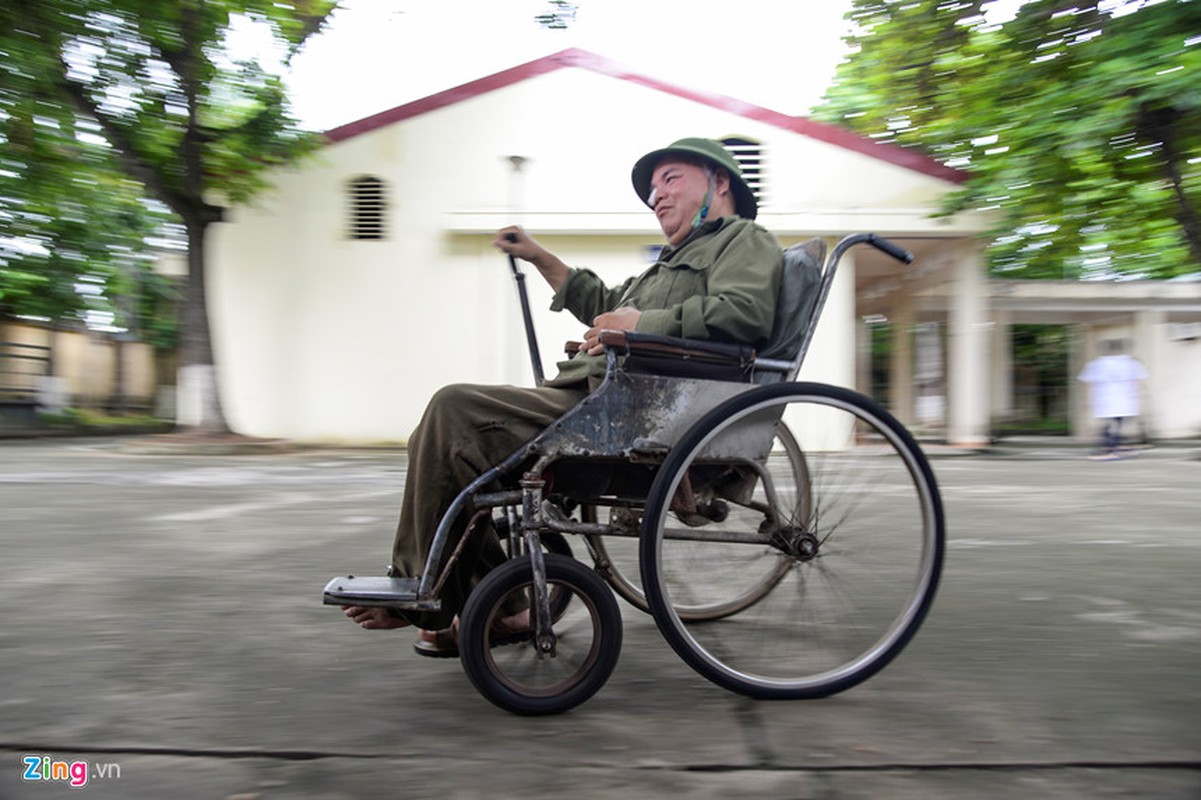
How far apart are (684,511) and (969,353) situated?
11550 millimetres

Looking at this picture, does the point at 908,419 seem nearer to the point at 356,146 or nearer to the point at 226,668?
the point at 356,146

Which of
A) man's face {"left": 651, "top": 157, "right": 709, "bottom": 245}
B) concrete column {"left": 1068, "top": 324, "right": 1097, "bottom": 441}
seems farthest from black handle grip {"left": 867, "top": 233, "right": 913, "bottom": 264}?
concrete column {"left": 1068, "top": 324, "right": 1097, "bottom": 441}

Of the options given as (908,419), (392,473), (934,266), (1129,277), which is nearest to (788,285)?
(392,473)

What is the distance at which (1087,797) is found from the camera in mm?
1896

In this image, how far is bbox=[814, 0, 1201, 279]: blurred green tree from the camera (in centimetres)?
379

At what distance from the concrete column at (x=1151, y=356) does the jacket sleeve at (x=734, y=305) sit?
18725mm

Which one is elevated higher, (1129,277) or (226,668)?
(1129,277)

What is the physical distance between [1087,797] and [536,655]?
123cm

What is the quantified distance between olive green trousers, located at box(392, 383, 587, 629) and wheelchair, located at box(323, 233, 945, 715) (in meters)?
0.05

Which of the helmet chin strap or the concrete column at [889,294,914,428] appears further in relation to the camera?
the concrete column at [889,294,914,428]

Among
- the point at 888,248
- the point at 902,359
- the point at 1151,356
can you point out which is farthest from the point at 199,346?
the point at 1151,356

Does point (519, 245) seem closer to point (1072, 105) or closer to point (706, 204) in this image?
point (706, 204)

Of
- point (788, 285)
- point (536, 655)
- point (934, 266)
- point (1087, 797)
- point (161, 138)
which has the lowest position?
point (1087, 797)

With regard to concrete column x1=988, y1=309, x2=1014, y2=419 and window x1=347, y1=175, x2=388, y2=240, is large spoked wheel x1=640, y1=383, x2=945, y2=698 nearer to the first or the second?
window x1=347, y1=175, x2=388, y2=240
